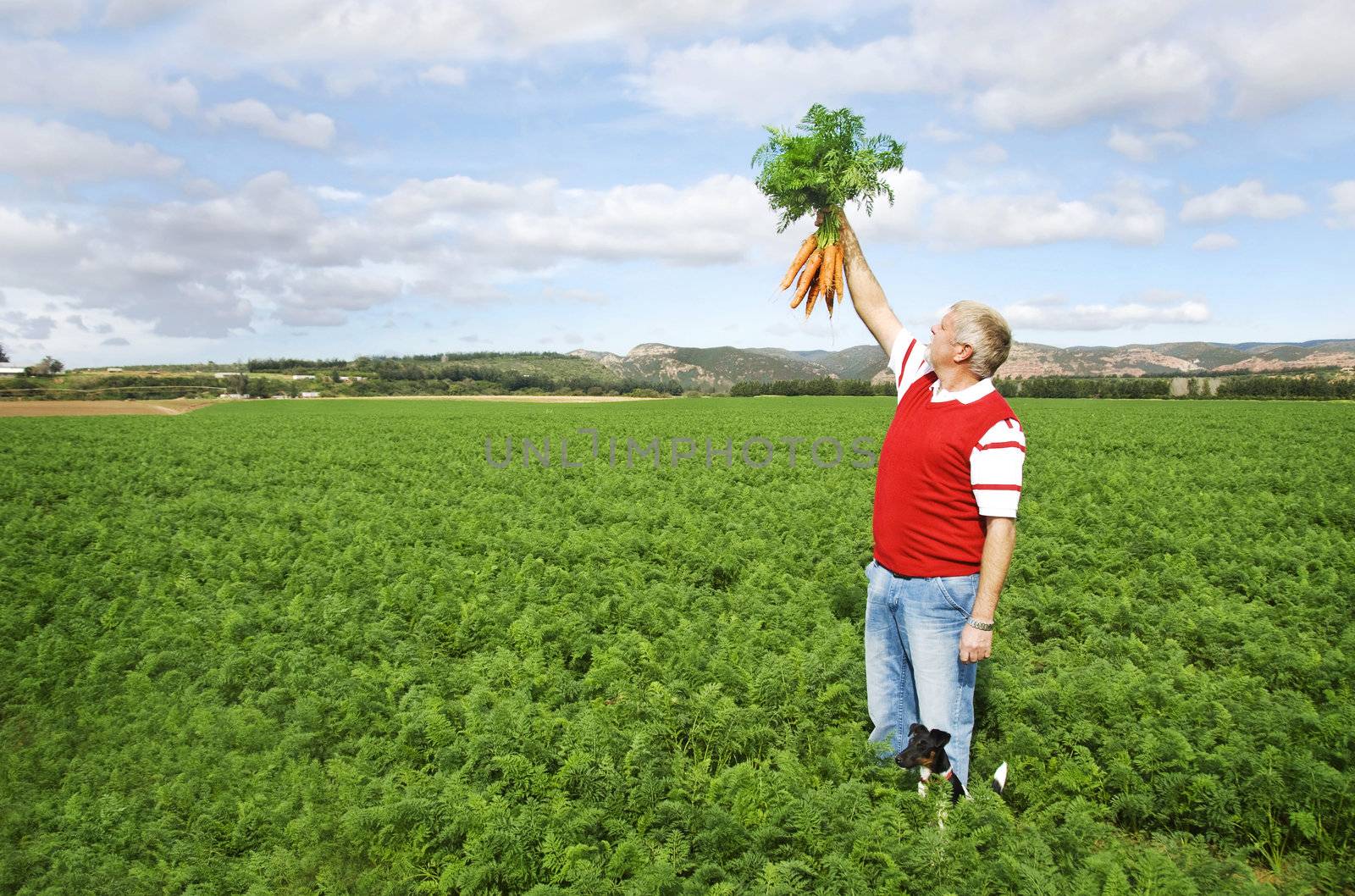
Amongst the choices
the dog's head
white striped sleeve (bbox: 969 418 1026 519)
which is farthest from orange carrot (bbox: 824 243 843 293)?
the dog's head

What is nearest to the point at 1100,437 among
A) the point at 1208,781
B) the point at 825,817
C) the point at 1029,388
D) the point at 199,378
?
the point at 1208,781

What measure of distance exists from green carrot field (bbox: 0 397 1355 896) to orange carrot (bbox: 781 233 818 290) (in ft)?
9.13

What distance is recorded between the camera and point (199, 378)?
97062 mm

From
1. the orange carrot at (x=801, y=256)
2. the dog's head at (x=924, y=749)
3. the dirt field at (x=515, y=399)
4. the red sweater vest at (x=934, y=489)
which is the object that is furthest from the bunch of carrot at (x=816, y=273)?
the dirt field at (x=515, y=399)

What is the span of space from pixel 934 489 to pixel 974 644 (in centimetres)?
72

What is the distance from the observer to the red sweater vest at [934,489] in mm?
3137

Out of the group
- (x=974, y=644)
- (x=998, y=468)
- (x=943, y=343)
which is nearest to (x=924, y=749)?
(x=974, y=644)

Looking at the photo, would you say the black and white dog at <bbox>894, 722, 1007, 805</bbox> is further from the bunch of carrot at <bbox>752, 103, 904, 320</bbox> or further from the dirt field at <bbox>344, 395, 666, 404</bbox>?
the dirt field at <bbox>344, 395, 666, 404</bbox>

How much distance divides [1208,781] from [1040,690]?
3.35 feet

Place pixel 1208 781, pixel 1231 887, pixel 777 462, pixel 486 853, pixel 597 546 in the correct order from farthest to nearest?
1. pixel 777 462
2. pixel 597 546
3. pixel 1208 781
4. pixel 486 853
5. pixel 1231 887

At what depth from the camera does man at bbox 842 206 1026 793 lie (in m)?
3.08

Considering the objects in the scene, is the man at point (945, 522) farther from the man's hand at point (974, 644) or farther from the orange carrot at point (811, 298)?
the orange carrot at point (811, 298)

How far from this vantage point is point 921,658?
11.2 ft

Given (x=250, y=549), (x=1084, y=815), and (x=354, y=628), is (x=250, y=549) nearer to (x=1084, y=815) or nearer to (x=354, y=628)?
(x=354, y=628)
